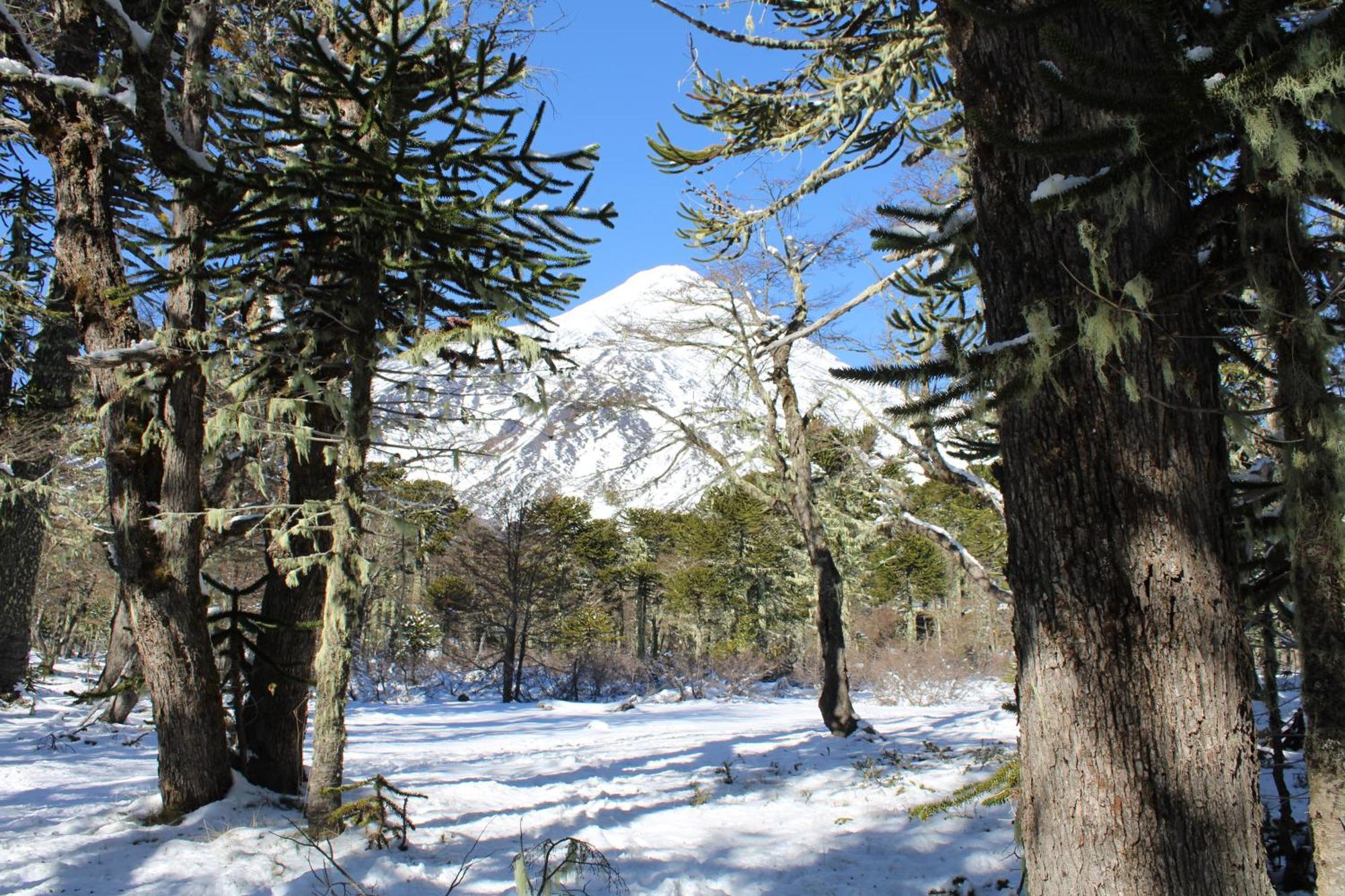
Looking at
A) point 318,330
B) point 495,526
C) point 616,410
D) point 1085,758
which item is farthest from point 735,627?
point 1085,758

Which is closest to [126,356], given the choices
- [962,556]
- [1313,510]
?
[1313,510]

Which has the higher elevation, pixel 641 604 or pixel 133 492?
pixel 133 492

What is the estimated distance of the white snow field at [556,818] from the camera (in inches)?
180

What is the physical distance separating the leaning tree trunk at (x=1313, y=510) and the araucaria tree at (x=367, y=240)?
404 centimetres

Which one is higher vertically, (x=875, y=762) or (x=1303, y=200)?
(x=1303, y=200)

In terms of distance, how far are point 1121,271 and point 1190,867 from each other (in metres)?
1.61

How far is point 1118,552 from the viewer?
2.16 metres

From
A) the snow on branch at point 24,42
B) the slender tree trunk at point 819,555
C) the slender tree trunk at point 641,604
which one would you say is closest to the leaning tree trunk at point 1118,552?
the snow on branch at point 24,42

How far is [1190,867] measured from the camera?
6.63 ft

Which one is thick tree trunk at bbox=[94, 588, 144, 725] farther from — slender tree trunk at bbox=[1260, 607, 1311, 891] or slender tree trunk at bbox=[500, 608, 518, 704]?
slender tree trunk at bbox=[500, 608, 518, 704]

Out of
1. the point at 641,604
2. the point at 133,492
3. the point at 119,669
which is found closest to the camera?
the point at 133,492

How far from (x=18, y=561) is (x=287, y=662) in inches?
305

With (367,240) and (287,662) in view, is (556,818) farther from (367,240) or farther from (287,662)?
(367,240)

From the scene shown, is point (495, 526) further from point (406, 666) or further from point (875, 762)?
point (875, 762)
